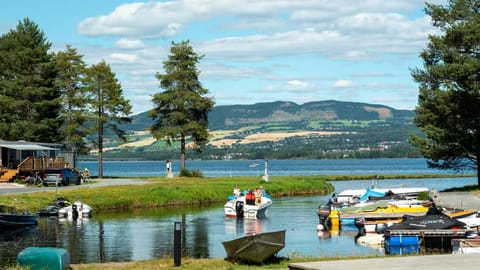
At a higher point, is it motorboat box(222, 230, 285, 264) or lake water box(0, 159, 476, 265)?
motorboat box(222, 230, 285, 264)

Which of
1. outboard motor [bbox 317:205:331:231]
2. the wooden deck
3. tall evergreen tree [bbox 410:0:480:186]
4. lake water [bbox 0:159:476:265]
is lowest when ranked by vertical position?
lake water [bbox 0:159:476:265]

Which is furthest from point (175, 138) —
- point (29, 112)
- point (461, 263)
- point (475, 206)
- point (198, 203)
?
point (461, 263)

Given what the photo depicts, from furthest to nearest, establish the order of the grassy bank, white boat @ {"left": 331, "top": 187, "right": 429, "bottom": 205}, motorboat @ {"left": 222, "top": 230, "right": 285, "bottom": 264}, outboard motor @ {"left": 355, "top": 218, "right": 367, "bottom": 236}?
1. white boat @ {"left": 331, "top": 187, "right": 429, "bottom": 205}
2. the grassy bank
3. outboard motor @ {"left": 355, "top": 218, "right": 367, "bottom": 236}
4. motorboat @ {"left": 222, "top": 230, "right": 285, "bottom": 264}

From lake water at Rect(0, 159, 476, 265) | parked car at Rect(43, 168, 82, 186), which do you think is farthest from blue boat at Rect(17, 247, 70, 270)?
parked car at Rect(43, 168, 82, 186)

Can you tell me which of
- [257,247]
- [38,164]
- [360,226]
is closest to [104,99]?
[38,164]

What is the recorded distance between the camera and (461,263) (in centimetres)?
2122

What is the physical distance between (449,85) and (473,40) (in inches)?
195

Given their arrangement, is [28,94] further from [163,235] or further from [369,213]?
[369,213]

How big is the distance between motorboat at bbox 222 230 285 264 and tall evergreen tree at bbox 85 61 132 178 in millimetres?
62307

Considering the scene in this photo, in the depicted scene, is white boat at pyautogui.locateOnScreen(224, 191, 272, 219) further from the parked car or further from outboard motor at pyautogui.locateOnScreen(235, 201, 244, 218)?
the parked car

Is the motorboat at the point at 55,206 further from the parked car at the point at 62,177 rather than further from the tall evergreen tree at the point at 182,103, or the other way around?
the tall evergreen tree at the point at 182,103

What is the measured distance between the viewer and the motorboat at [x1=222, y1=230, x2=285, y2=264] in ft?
84.9

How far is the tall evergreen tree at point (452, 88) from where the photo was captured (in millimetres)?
56750

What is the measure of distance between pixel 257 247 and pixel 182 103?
65451mm
